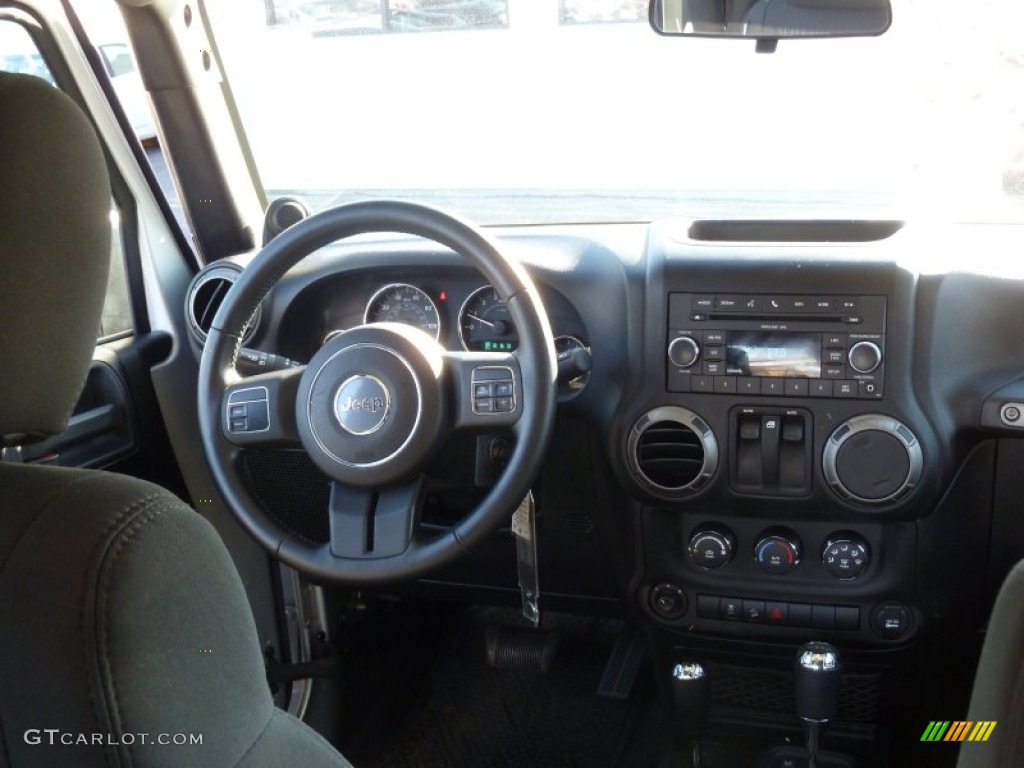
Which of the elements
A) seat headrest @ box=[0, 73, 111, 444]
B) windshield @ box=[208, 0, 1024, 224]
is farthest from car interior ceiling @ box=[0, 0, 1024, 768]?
windshield @ box=[208, 0, 1024, 224]

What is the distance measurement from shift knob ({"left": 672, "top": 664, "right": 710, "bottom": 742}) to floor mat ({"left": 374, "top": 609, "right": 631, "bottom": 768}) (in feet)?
1.56

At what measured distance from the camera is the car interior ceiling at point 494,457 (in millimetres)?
1015

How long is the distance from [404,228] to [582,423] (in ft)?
2.35

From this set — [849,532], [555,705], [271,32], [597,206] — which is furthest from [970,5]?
[555,705]

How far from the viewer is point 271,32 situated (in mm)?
3131

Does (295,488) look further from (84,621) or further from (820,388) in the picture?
(84,621)

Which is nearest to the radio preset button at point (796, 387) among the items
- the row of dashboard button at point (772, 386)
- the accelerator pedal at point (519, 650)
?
the row of dashboard button at point (772, 386)

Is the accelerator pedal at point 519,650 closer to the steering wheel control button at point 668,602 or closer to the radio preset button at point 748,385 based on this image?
the steering wheel control button at point 668,602

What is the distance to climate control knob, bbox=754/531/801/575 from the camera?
7.69 feet

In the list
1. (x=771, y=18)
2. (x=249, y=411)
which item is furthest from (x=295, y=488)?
(x=771, y=18)

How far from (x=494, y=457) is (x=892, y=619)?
95 cm

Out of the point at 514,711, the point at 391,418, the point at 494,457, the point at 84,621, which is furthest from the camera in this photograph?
the point at 514,711

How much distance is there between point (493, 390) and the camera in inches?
72.3

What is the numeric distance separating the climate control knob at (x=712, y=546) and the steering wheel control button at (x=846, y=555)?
7.8 inches
